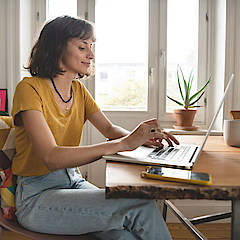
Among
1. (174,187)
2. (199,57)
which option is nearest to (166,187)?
(174,187)

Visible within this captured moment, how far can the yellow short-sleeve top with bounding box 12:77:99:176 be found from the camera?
0.94m

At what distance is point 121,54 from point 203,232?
1684mm

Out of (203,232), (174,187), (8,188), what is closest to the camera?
(174,187)

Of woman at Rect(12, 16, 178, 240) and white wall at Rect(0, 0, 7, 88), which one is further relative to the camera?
white wall at Rect(0, 0, 7, 88)

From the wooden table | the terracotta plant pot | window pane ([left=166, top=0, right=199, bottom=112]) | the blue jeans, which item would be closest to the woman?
the blue jeans

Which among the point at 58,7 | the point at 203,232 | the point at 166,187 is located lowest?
the point at 203,232

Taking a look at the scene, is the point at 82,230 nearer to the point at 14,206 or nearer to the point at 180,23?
the point at 14,206

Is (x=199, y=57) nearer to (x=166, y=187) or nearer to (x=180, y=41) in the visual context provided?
(x=180, y=41)

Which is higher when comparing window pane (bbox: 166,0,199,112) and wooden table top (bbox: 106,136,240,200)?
window pane (bbox: 166,0,199,112)

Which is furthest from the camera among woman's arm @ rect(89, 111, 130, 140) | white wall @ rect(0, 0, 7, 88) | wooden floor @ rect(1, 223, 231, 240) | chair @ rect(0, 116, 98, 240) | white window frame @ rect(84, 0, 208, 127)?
white window frame @ rect(84, 0, 208, 127)

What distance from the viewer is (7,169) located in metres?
1.02

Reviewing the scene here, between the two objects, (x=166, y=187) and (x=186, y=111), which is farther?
(x=186, y=111)

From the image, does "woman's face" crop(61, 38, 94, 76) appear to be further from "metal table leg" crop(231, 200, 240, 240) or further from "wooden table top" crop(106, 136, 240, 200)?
"metal table leg" crop(231, 200, 240, 240)

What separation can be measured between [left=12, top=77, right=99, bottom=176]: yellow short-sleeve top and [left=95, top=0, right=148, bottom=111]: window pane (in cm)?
102
